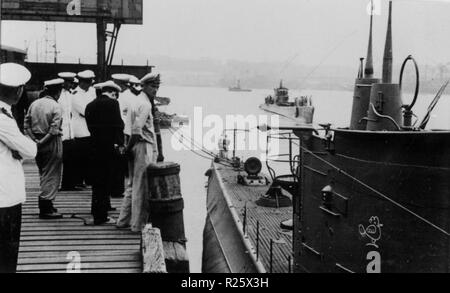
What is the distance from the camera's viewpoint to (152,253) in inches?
211

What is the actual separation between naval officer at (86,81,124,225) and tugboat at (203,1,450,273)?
222 cm

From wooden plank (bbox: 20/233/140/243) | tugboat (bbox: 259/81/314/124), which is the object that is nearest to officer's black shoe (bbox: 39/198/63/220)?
wooden plank (bbox: 20/233/140/243)

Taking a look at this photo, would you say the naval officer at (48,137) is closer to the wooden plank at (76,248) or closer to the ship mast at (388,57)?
the wooden plank at (76,248)

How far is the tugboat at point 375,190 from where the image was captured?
16.8 ft

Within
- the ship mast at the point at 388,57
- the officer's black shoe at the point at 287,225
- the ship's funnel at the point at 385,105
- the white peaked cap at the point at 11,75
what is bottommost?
the officer's black shoe at the point at 287,225

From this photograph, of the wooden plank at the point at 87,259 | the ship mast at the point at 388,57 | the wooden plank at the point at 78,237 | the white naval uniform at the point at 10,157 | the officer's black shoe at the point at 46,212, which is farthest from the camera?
the officer's black shoe at the point at 46,212

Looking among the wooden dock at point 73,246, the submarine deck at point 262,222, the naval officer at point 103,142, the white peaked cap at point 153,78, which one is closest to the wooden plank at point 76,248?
the wooden dock at point 73,246

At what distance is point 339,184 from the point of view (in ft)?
21.1

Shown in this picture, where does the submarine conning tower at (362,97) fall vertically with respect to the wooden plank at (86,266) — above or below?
above

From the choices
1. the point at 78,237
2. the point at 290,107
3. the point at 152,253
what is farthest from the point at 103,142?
the point at 290,107

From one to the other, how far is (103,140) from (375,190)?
367cm

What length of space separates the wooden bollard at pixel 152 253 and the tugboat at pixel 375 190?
6.86 ft

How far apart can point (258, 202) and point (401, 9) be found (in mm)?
9604

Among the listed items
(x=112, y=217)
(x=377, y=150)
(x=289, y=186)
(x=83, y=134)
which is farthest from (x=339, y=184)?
(x=83, y=134)
